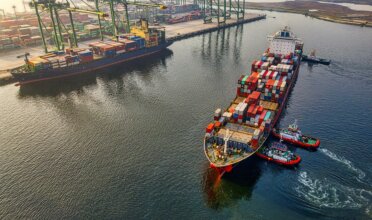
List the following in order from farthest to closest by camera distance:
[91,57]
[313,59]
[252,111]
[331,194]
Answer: [313,59] → [91,57] → [252,111] → [331,194]

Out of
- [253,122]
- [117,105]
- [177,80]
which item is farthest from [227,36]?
[253,122]

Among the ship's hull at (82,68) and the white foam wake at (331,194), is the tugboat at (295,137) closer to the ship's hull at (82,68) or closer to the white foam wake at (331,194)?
the white foam wake at (331,194)

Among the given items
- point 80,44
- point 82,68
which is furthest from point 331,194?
point 80,44

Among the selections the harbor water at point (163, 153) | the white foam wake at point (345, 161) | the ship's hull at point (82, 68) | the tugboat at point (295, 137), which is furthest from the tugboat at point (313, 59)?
the ship's hull at point (82, 68)

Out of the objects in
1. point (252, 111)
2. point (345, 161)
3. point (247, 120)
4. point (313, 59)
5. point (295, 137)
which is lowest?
point (345, 161)

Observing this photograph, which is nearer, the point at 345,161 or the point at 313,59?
the point at 345,161

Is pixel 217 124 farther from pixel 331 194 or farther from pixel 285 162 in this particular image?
pixel 331 194

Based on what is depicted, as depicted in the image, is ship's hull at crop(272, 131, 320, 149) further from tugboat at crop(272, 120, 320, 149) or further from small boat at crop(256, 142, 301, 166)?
small boat at crop(256, 142, 301, 166)
